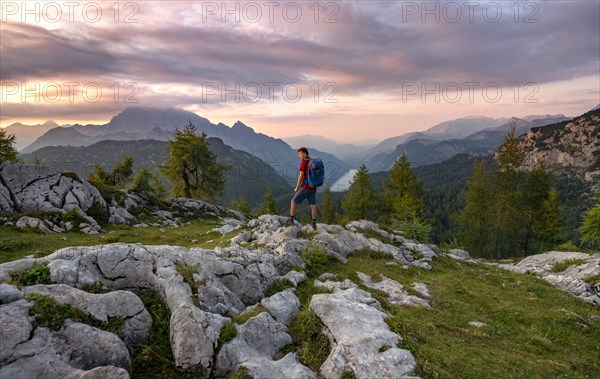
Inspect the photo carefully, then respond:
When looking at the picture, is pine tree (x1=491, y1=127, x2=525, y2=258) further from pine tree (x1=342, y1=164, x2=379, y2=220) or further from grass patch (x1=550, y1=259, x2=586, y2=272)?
grass patch (x1=550, y1=259, x2=586, y2=272)

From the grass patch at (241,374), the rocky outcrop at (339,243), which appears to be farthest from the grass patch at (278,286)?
the grass patch at (241,374)

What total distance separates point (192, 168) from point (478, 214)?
4869 cm

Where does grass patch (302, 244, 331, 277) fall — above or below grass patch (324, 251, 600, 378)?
above

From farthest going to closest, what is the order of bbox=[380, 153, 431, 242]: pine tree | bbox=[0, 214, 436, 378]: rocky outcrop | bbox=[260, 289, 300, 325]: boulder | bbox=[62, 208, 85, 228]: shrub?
bbox=[380, 153, 431, 242]: pine tree → bbox=[62, 208, 85, 228]: shrub → bbox=[260, 289, 300, 325]: boulder → bbox=[0, 214, 436, 378]: rocky outcrop

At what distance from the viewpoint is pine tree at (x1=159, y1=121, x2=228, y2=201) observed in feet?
160

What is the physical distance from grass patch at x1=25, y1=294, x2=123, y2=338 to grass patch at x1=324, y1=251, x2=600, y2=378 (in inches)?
292

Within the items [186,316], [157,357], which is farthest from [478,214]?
[157,357]

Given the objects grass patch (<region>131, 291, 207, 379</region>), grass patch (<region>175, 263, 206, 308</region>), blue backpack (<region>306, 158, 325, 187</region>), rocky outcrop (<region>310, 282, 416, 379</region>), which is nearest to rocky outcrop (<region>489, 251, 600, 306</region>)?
rocky outcrop (<region>310, 282, 416, 379</region>)

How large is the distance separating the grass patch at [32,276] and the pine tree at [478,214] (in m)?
54.3

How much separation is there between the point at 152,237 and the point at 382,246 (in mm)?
17596

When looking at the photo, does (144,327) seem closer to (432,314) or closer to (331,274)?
(331,274)

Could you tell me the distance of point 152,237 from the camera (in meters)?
23.8

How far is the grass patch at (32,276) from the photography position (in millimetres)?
8203

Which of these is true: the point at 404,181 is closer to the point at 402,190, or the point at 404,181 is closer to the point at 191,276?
the point at 402,190
